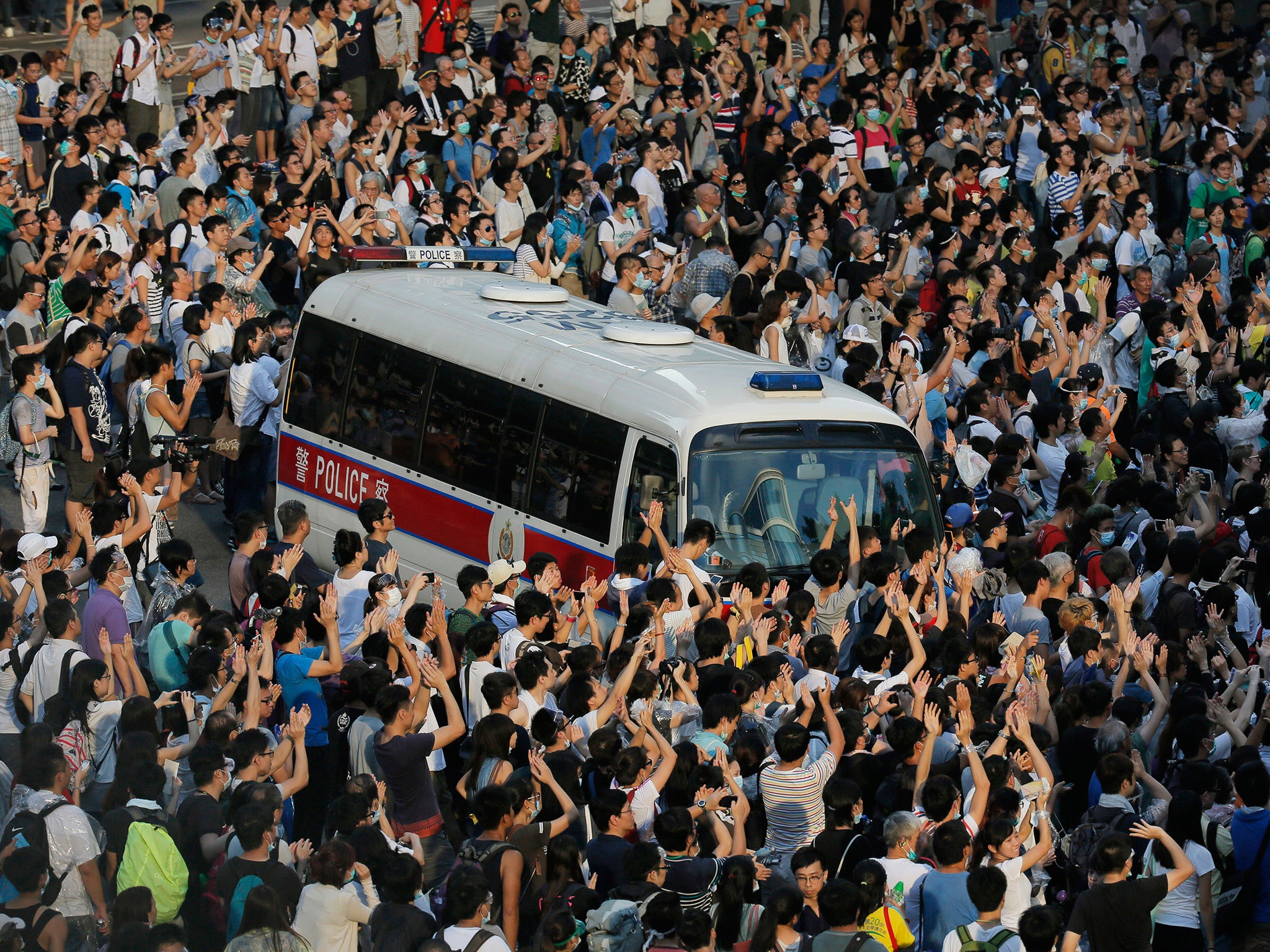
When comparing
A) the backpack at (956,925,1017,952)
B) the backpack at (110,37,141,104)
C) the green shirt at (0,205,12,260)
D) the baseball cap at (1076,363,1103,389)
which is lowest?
the backpack at (956,925,1017,952)

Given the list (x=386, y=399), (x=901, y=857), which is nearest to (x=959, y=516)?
(x=386, y=399)

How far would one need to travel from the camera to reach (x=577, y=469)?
1220cm

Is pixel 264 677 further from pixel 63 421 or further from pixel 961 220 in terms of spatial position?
pixel 961 220

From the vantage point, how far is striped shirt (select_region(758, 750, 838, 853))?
831cm

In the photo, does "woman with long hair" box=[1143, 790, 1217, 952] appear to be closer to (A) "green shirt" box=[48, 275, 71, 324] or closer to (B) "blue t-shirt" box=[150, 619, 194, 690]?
(B) "blue t-shirt" box=[150, 619, 194, 690]

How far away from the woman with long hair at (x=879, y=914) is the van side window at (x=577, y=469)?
4.86 metres

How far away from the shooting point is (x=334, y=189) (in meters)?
17.7

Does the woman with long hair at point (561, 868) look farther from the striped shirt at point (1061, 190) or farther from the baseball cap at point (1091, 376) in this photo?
the striped shirt at point (1061, 190)

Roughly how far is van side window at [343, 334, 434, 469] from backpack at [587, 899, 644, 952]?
658cm

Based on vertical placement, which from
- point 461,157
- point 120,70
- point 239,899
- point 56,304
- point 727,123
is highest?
point 120,70

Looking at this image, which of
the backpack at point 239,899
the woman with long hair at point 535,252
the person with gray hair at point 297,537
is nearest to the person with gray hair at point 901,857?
the backpack at point 239,899

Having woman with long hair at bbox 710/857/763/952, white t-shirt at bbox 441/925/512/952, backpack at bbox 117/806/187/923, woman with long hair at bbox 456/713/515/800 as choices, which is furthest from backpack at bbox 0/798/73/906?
woman with long hair at bbox 710/857/763/952

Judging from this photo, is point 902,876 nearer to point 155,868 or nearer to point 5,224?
point 155,868

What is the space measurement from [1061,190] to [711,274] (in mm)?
5031
